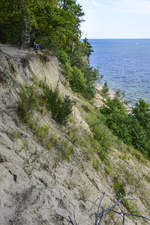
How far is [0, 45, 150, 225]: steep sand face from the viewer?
2.05 meters

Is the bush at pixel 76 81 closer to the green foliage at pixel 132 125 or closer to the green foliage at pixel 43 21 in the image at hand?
the green foliage at pixel 132 125

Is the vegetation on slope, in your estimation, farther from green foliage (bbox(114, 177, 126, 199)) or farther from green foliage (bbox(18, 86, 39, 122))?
green foliage (bbox(114, 177, 126, 199))

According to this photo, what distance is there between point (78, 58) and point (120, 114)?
10.9 metres

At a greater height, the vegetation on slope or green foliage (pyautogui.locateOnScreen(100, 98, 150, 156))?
the vegetation on slope

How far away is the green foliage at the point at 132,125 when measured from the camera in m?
9.92

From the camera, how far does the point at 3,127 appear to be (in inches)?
127

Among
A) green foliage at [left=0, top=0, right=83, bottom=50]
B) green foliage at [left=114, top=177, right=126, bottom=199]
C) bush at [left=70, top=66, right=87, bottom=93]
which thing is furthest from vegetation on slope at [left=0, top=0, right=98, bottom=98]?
bush at [left=70, top=66, right=87, bottom=93]

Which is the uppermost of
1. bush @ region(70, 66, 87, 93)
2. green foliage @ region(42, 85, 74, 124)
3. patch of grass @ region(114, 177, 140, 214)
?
bush @ region(70, 66, 87, 93)

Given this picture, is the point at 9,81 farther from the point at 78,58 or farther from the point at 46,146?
the point at 78,58

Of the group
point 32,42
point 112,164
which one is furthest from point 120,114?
point 32,42

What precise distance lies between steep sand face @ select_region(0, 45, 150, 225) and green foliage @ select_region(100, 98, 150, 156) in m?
4.81

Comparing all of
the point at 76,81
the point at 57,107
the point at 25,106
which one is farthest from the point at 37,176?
the point at 76,81

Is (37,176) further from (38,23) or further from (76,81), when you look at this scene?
(76,81)

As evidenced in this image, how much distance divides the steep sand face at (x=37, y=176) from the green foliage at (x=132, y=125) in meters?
4.81
